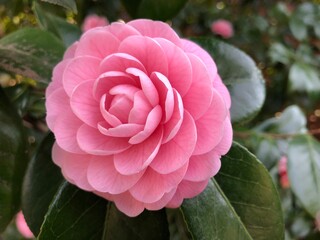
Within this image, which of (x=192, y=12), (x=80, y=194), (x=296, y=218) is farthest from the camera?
(x=192, y=12)

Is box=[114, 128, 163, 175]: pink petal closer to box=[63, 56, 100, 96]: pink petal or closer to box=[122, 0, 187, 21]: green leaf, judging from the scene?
box=[63, 56, 100, 96]: pink petal

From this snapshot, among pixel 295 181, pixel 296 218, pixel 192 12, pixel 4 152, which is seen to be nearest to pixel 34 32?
pixel 4 152

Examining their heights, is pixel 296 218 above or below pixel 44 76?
below

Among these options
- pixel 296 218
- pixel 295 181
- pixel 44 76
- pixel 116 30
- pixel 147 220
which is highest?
pixel 116 30

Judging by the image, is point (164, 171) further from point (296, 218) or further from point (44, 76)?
point (296, 218)

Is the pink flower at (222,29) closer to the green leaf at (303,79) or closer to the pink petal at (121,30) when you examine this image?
the green leaf at (303,79)

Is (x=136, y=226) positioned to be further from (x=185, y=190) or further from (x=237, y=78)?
(x=237, y=78)

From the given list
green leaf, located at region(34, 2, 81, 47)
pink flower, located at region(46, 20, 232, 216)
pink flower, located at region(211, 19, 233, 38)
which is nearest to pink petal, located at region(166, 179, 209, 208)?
pink flower, located at region(46, 20, 232, 216)
